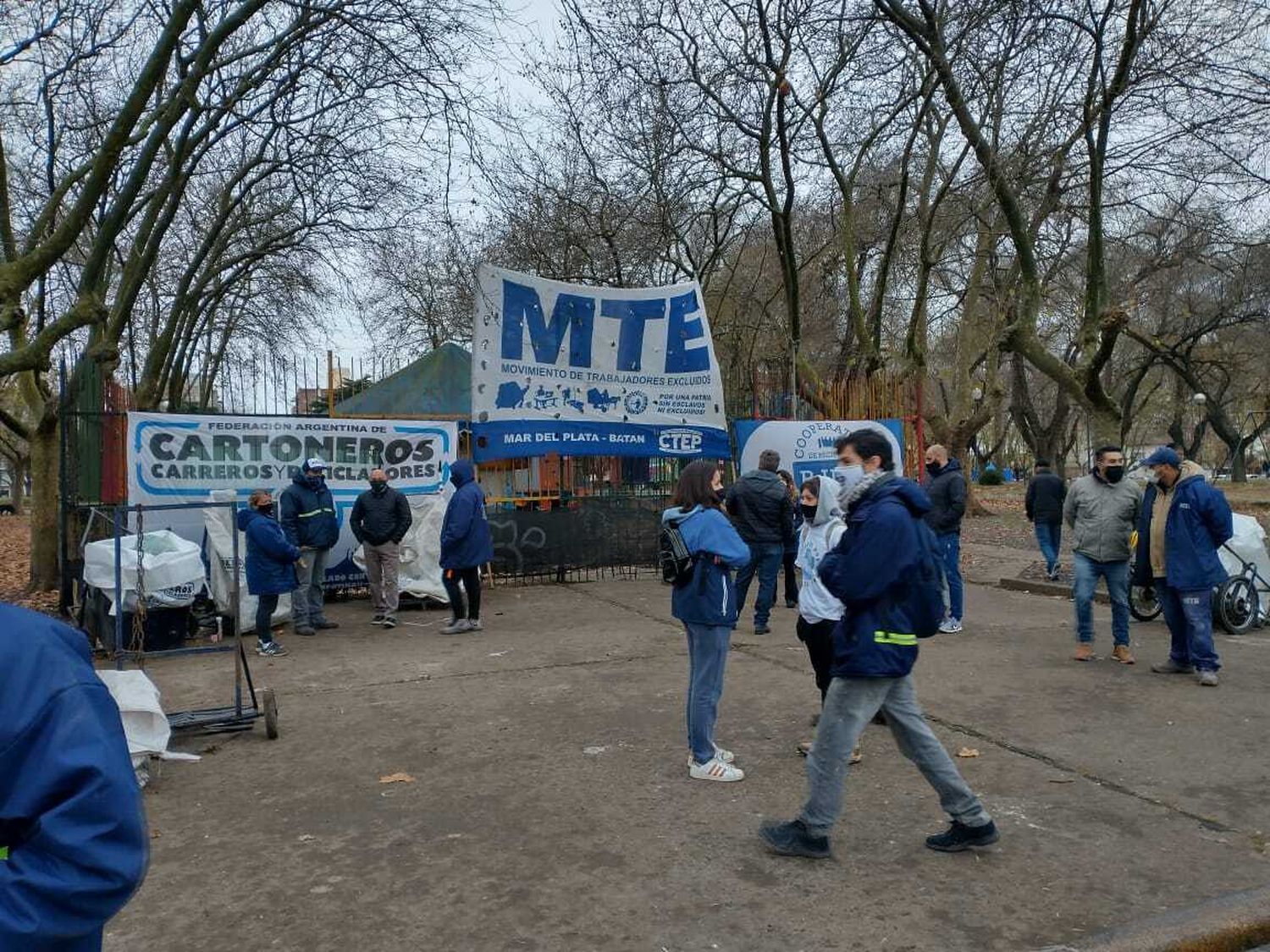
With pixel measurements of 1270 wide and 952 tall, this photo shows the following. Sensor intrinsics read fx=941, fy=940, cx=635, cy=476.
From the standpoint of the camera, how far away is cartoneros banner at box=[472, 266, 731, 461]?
39.9 feet

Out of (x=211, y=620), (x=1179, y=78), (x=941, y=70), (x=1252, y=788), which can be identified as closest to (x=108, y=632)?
(x=211, y=620)

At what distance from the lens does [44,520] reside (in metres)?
13.6

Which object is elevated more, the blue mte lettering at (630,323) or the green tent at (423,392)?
the blue mte lettering at (630,323)

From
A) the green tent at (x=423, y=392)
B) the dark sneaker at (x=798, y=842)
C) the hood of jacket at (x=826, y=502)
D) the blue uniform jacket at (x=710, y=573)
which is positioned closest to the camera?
the dark sneaker at (x=798, y=842)

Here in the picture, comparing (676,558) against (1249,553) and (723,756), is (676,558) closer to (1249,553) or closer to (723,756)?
(723,756)

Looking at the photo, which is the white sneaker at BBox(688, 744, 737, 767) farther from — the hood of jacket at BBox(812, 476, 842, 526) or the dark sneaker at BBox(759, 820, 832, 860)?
the hood of jacket at BBox(812, 476, 842, 526)

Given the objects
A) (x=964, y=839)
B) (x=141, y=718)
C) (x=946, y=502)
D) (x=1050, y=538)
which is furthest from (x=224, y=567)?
(x=1050, y=538)

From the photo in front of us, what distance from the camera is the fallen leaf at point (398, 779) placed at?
16.8 feet

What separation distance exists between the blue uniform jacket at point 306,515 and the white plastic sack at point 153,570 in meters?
1.14

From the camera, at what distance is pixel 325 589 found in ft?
37.6

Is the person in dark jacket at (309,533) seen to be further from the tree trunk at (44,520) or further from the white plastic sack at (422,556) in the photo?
the tree trunk at (44,520)

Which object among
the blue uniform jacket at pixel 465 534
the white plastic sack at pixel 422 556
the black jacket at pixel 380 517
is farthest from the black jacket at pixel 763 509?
the white plastic sack at pixel 422 556

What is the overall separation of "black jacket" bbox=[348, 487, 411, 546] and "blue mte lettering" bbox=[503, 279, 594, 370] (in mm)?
2814

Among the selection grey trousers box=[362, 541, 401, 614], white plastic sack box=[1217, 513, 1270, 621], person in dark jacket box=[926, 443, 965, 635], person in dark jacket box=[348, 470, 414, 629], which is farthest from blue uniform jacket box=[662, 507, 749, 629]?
white plastic sack box=[1217, 513, 1270, 621]
